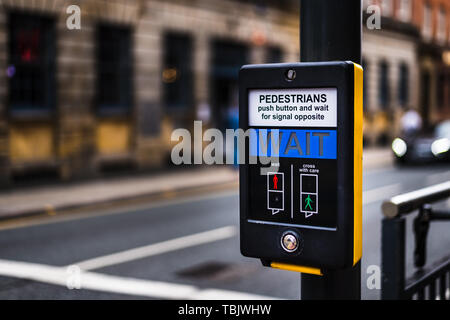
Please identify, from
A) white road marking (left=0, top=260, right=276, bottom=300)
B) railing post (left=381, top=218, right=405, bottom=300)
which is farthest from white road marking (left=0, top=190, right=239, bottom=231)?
railing post (left=381, top=218, right=405, bottom=300)

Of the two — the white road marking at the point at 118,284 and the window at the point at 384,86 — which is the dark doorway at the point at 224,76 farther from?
the white road marking at the point at 118,284

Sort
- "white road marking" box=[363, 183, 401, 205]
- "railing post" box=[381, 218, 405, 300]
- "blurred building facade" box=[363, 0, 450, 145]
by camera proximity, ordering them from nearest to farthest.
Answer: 1. "railing post" box=[381, 218, 405, 300]
2. "white road marking" box=[363, 183, 401, 205]
3. "blurred building facade" box=[363, 0, 450, 145]

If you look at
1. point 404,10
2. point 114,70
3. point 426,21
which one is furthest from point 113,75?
point 426,21

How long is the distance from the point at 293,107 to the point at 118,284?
481 cm

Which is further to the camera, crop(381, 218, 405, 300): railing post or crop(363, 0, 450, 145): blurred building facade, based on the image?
crop(363, 0, 450, 145): blurred building facade

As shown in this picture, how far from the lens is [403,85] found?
3906 centimetres

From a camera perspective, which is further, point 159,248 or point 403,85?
point 403,85

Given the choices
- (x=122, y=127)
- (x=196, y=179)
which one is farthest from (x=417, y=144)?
(x=122, y=127)

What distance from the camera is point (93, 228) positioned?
419 inches

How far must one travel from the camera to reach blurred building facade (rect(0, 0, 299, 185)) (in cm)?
1612

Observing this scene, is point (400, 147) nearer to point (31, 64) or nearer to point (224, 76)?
point (224, 76)

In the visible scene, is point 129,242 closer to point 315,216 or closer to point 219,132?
point 315,216

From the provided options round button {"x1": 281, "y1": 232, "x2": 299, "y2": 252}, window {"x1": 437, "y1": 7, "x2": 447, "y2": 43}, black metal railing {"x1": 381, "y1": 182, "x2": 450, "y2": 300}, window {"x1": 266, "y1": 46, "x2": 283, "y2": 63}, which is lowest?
black metal railing {"x1": 381, "y1": 182, "x2": 450, "y2": 300}

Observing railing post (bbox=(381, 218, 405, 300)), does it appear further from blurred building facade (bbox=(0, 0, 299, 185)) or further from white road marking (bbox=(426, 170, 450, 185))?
white road marking (bbox=(426, 170, 450, 185))
